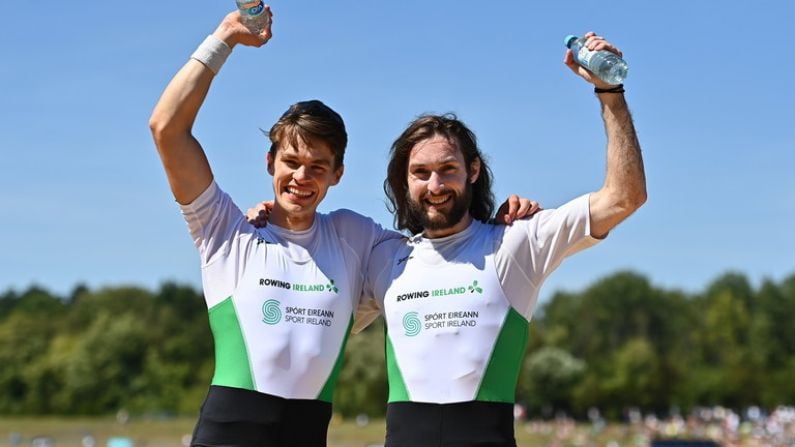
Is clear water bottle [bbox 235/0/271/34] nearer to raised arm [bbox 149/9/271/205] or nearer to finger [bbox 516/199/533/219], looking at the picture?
raised arm [bbox 149/9/271/205]

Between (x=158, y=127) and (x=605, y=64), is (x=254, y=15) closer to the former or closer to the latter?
(x=158, y=127)

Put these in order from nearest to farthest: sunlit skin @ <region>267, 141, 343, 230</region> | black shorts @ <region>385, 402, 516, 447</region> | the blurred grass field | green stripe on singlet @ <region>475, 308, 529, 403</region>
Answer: black shorts @ <region>385, 402, 516, 447</region>
green stripe on singlet @ <region>475, 308, 529, 403</region>
sunlit skin @ <region>267, 141, 343, 230</region>
the blurred grass field

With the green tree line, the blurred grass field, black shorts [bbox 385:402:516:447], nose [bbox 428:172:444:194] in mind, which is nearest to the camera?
black shorts [bbox 385:402:516:447]

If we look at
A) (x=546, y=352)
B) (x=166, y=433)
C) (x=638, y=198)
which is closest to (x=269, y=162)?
(x=638, y=198)

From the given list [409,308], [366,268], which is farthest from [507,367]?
[366,268]

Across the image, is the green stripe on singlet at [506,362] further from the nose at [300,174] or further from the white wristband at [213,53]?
the white wristband at [213,53]

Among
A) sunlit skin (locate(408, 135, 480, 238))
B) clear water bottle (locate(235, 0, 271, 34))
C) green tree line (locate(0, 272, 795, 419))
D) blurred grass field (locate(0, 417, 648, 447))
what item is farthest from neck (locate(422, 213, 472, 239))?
green tree line (locate(0, 272, 795, 419))

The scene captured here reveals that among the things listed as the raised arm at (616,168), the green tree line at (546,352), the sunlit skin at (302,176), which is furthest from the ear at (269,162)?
the green tree line at (546,352)

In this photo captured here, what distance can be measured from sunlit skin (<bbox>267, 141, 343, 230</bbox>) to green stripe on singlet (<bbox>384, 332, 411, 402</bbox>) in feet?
3.27

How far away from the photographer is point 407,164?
7125mm

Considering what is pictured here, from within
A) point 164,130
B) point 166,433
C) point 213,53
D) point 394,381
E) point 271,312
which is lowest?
A: point 166,433

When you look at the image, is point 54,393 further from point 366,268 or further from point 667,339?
point 366,268

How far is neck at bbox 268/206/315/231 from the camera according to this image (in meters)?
6.93

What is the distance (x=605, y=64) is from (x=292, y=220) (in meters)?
2.21
